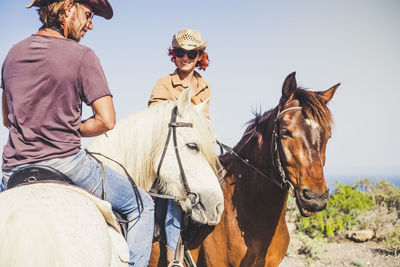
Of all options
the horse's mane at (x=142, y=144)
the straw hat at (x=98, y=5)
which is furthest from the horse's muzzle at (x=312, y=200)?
the straw hat at (x=98, y=5)

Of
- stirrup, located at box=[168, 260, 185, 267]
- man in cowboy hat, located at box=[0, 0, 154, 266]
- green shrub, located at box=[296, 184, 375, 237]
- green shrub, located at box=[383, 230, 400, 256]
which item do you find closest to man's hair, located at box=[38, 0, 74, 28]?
man in cowboy hat, located at box=[0, 0, 154, 266]

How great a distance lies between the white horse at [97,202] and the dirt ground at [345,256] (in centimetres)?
560

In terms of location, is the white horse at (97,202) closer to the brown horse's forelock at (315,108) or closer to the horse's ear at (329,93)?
the brown horse's forelock at (315,108)

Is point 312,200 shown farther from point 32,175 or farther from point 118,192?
point 32,175

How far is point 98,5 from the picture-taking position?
225 centimetres

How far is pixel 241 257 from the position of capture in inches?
120

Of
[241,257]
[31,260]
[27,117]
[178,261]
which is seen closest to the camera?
[31,260]

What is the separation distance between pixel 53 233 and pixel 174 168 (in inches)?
46.8

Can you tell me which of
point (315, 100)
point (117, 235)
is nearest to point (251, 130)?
point (315, 100)

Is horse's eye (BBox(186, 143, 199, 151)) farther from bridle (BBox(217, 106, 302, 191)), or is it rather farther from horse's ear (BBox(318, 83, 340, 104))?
horse's ear (BBox(318, 83, 340, 104))

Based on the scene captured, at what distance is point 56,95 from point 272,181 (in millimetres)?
2174

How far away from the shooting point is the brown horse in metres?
2.80

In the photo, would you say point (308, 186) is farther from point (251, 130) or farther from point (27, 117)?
point (27, 117)

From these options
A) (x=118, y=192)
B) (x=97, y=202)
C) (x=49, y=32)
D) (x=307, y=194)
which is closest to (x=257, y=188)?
(x=307, y=194)
